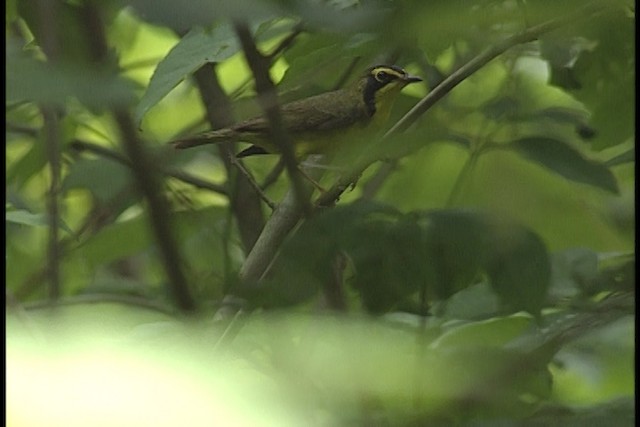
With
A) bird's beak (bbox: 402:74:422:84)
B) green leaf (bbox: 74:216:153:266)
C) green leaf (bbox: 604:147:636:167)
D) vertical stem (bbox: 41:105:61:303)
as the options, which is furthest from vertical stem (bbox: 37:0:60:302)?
green leaf (bbox: 604:147:636:167)

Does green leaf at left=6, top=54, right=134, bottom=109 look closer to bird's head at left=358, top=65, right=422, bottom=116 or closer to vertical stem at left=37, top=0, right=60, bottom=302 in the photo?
vertical stem at left=37, top=0, right=60, bottom=302

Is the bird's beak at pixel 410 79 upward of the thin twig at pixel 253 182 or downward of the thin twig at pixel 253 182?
upward

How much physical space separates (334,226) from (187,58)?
0.34 ft

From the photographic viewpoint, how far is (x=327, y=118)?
517 mm

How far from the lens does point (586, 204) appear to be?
2.15ft

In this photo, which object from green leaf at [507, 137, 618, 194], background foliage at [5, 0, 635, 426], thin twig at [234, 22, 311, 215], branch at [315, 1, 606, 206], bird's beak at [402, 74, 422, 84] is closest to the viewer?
background foliage at [5, 0, 635, 426]

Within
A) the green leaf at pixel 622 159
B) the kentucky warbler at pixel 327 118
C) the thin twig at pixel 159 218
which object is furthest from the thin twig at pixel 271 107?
the green leaf at pixel 622 159

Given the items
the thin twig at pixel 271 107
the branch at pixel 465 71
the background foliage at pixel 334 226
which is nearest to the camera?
the background foliage at pixel 334 226

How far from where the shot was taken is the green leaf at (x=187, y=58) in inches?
15.9

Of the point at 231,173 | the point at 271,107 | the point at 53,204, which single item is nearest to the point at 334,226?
the point at 271,107

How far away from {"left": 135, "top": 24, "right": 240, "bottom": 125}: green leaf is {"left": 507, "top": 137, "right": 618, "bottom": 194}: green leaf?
19 centimetres

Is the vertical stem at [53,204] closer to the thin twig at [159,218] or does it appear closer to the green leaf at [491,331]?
the thin twig at [159,218]

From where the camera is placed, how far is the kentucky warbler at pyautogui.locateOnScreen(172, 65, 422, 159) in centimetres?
48

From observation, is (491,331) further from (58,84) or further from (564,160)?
(58,84)
